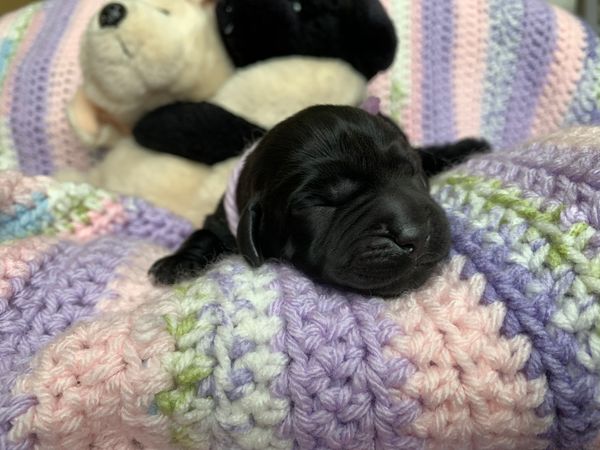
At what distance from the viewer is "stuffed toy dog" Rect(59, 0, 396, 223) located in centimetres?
152

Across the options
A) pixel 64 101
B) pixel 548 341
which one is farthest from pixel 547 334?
pixel 64 101

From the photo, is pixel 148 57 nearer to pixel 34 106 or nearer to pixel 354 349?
pixel 34 106

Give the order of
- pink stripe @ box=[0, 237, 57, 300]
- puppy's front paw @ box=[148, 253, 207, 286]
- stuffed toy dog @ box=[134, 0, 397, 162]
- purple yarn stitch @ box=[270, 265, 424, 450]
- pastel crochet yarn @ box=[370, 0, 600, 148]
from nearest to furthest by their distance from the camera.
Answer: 1. purple yarn stitch @ box=[270, 265, 424, 450]
2. pink stripe @ box=[0, 237, 57, 300]
3. puppy's front paw @ box=[148, 253, 207, 286]
4. stuffed toy dog @ box=[134, 0, 397, 162]
5. pastel crochet yarn @ box=[370, 0, 600, 148]

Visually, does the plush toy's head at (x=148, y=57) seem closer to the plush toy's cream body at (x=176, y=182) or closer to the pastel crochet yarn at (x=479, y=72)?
the plush toy's cream body at (x=176, y=182)

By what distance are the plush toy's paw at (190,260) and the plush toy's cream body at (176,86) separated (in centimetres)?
23

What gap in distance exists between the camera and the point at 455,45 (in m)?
1.81

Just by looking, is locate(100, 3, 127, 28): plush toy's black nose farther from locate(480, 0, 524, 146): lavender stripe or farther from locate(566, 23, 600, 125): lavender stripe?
locate(566, 23, 600, 125): lavender stripe

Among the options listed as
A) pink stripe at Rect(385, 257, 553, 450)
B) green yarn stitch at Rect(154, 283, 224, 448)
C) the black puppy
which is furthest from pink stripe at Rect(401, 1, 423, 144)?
green yarn stitch at Rect(154, 283, 224, 448)

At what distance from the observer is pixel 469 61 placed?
1.82 meters

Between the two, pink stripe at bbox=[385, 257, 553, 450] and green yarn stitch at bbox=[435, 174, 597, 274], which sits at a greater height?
green yarn stitch at bbox=[435, 174, 597, 274]

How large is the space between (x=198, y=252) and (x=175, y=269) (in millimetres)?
101

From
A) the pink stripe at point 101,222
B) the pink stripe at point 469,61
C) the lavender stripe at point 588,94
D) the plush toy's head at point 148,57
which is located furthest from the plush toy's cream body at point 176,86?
the lavender stripe at point 588,94

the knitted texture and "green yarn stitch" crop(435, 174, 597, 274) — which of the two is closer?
"green yarn stitch" crop(435, 174, 597, 274)

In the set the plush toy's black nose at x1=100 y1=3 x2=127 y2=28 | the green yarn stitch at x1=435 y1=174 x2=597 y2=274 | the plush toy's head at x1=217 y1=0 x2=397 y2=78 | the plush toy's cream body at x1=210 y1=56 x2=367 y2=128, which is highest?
the plush toy's black nose at x1=100 y1=3 x2=127 y2=28
